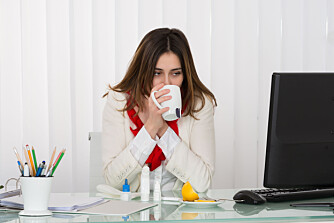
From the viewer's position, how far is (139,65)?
2137 millimetres

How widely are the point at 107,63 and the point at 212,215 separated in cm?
172

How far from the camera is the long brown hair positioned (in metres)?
2.09

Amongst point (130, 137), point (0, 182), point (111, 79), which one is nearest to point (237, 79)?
point (111, 79)

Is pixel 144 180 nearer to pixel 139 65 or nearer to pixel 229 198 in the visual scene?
pixel 229 198

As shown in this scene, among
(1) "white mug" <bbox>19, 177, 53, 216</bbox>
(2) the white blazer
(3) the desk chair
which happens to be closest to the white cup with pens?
(1) "white mug" <bbox>19, 177, 53, 216</bbox>

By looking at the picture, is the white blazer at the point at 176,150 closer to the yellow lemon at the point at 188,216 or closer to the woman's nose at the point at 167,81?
the woman's nose at the point at 167,81

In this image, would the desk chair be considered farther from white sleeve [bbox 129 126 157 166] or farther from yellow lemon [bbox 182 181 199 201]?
yellow lemon [bbox 182 181 199 201]

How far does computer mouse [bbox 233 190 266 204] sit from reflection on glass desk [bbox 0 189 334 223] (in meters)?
0.03

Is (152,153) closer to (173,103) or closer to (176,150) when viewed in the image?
(176,150)

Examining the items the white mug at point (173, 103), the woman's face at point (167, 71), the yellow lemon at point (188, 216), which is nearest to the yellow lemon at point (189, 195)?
the yellow lemon at point (188, 216)

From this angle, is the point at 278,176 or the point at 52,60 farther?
the point at 52,60

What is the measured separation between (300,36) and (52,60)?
1420 millimetres

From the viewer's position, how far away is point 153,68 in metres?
2.08

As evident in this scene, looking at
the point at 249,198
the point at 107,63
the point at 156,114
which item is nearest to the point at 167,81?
the point at 156,114
